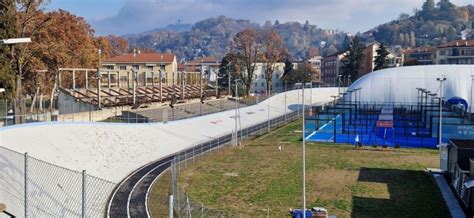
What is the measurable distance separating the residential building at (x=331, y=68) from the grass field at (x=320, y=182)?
95470 mm

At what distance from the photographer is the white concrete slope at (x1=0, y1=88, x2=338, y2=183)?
24.6m

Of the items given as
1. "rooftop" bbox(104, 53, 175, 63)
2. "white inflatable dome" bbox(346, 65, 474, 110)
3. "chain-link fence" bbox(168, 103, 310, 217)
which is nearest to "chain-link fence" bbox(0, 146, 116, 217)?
"chain-link fence" bbox(168, 103, 310, 217)

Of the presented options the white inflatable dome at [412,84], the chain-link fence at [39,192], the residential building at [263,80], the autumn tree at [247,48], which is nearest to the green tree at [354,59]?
the residential building at [263,80]

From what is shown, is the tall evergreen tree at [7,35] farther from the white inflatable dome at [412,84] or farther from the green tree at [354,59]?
the green tree at [354,59]

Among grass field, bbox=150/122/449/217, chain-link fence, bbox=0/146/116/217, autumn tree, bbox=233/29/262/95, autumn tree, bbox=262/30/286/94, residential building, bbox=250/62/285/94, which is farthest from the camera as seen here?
residential building, bbox=250/62/285/94

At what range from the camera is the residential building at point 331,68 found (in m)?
133

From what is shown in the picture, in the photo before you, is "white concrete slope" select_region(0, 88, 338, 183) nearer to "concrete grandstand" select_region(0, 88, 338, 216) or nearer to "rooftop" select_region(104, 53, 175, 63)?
"concrete grandstand" select_region(0, 88, 338, 216)

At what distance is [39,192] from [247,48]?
79948 mm

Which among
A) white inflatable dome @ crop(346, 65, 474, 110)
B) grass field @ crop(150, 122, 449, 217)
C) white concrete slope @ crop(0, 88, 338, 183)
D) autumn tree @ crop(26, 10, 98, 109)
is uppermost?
autumn tree @ crop(26, 10, 98, 109)

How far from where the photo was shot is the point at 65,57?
48031 mm

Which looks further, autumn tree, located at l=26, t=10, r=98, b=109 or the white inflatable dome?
the white inflatable dome

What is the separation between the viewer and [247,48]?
93.3m

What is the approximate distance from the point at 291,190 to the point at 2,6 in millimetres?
25241

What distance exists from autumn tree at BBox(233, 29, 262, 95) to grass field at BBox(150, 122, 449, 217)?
5287 centimetres
